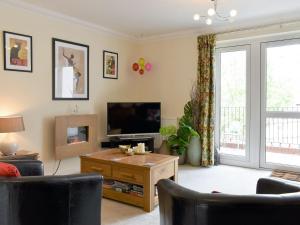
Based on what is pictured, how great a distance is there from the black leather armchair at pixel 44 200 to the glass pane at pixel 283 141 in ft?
12.2

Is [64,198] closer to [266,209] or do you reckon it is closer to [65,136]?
[266,209]

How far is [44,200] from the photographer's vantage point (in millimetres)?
1739

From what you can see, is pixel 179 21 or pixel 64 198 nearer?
pixel 64 198

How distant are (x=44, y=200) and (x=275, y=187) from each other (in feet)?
5.09

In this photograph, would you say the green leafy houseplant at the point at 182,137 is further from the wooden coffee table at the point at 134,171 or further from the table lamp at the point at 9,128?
the table lamp at the point at 9,128

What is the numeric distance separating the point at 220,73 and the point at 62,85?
286 centimetres

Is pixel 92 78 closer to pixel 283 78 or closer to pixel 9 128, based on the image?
pixel 9 128

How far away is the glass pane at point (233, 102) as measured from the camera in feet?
15.8

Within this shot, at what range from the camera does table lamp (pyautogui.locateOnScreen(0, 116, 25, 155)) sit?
322 cm

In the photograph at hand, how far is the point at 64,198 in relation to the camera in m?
1.77

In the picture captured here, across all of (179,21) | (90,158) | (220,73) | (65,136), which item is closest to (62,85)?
(65,136)

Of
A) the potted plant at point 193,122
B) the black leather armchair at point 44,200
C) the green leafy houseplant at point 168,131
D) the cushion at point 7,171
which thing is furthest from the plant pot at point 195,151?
the cushion at point 7,171

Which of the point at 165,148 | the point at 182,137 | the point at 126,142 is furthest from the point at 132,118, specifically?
the point at 182,137

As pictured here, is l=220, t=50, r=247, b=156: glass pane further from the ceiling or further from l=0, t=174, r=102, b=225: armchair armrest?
l=0, t=174, r=102, b=225: armchair armrest
